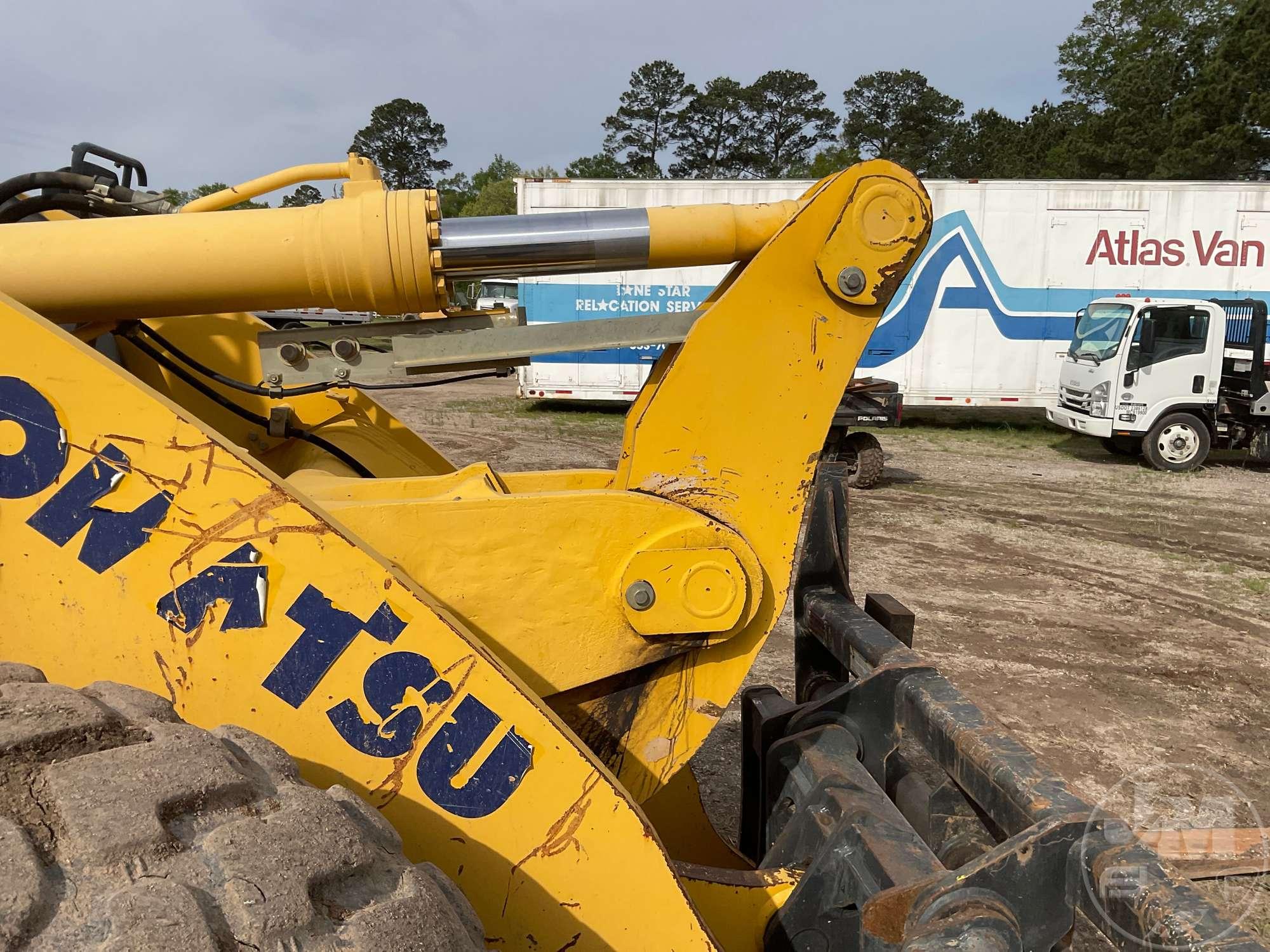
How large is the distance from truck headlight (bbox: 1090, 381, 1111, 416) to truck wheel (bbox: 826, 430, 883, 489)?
12.3ft

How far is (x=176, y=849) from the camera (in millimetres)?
981

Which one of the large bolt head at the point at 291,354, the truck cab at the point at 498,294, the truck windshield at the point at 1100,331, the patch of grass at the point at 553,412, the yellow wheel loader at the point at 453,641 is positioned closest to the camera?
the yellow wheel loader at the point at 453,641

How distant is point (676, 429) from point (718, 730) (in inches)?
110

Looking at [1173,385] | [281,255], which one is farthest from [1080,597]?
[1173,385]

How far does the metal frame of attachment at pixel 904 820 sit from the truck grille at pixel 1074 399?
10826 mm

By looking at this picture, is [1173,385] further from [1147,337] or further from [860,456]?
[860,456]

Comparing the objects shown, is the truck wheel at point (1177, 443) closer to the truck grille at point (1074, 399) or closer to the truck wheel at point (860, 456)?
the truck grille at point (1074, 399)

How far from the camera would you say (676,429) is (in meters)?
1.73

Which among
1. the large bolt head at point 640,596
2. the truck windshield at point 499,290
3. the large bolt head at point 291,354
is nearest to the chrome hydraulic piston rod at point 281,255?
the large bolt head at point 291,354

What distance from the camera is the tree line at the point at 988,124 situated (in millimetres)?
31594

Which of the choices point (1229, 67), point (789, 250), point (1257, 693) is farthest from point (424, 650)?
point (1229, 67)

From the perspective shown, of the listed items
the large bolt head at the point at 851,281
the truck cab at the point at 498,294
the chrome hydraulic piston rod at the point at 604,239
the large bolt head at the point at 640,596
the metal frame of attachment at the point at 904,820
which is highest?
the truck cab at the point at 498,294

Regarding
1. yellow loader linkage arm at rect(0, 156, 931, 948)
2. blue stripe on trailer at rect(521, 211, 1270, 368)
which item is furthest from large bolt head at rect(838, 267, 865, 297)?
blue stripe on trailer at rect(521, 211, 1270, 368)

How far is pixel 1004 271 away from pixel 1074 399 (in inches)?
113
